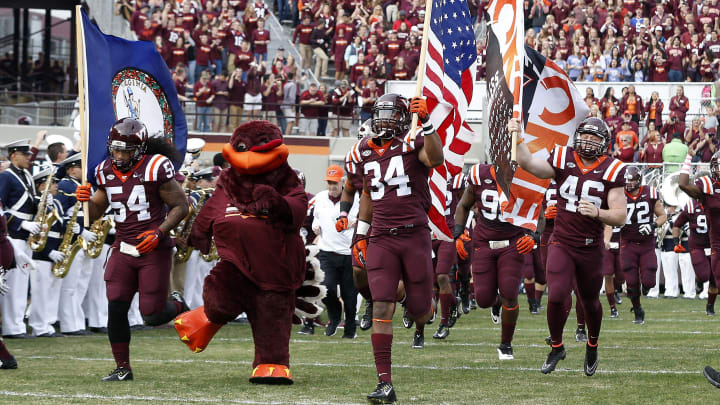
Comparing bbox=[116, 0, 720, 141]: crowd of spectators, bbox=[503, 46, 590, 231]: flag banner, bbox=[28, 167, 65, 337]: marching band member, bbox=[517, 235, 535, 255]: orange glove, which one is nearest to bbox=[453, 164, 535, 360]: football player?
bbox=[517, 235, 535, 255]: orange glove

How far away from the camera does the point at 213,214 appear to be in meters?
7.78

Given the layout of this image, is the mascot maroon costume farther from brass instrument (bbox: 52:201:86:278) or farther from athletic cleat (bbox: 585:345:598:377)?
brass instrument (bbox: 52:201:86:278)

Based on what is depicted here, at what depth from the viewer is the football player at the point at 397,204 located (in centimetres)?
778

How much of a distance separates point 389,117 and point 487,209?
3.01 metres

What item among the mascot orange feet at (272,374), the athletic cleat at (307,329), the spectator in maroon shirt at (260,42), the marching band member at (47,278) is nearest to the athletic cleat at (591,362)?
the mascot orange feet at (272,374)

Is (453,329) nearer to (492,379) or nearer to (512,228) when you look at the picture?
(512,228)

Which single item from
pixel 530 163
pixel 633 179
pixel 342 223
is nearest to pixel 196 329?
pixel 342 223

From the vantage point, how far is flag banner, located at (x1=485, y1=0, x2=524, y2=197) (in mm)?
9438

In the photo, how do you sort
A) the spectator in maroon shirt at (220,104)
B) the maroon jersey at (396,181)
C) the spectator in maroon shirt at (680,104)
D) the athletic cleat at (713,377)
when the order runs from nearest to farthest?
1. the athletic cleat at (713,377)
2. the maroon jersey at (396,181)
3. the spectator in maroon shirt at (680,104)
4. the spectator in maroon shirt at (220,104)

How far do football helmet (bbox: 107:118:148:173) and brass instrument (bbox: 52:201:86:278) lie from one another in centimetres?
420

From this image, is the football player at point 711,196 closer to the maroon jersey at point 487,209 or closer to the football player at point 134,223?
the maroon jersey at point 487,209

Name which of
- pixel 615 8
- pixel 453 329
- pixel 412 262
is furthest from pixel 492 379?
pixel 615 8

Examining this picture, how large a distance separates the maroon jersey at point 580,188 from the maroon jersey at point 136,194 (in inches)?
115

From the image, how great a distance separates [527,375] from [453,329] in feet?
15.7
